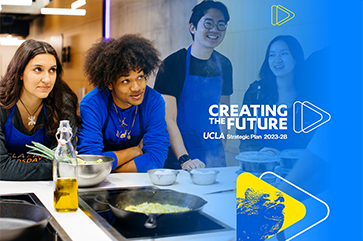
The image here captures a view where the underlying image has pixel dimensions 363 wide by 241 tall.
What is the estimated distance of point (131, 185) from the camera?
4.97 ft

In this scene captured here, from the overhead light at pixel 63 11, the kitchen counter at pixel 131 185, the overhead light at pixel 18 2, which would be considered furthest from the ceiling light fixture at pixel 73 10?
the kitchen counter at pixel 131 185

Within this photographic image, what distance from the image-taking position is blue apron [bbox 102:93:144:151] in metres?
1.98

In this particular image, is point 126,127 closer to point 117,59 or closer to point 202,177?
point 117,59

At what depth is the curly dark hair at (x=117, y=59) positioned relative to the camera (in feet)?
6.33

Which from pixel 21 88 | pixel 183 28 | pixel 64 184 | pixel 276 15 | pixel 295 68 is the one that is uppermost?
pixel 276 15

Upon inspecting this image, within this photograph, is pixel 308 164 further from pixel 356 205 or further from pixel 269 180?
pixel 356 205

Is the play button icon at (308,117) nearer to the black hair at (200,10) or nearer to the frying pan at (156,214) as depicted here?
the black hair at (200,10)

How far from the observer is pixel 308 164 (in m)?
1.98

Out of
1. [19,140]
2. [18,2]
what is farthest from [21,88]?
[18,2]

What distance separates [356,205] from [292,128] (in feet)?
1.83
